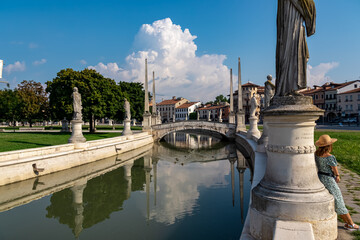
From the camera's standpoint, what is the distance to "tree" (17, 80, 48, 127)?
130 ft

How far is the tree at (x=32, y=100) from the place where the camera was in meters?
39.6

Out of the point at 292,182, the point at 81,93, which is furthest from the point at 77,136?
the point at 81,93

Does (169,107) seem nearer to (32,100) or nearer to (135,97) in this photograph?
(135,97)

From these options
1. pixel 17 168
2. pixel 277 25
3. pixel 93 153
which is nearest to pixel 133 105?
pixel 93 153

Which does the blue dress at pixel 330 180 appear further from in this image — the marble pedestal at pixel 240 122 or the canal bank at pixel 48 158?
the marble pedestal at pixel 240 122

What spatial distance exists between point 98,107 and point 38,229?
75.5 feet

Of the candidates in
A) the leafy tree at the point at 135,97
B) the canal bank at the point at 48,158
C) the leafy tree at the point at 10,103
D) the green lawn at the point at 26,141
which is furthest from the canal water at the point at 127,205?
the leafy tree at the point at 10,103

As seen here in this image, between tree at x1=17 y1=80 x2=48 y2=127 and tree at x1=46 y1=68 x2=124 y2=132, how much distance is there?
13886 millimetres

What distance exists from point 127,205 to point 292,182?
681cm

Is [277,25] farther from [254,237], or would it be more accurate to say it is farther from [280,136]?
[254,237]

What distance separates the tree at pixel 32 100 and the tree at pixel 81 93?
13886 mm

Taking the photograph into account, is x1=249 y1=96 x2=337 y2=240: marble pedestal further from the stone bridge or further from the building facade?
the building facade

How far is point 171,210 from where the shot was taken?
795cm

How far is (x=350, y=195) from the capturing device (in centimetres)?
561
